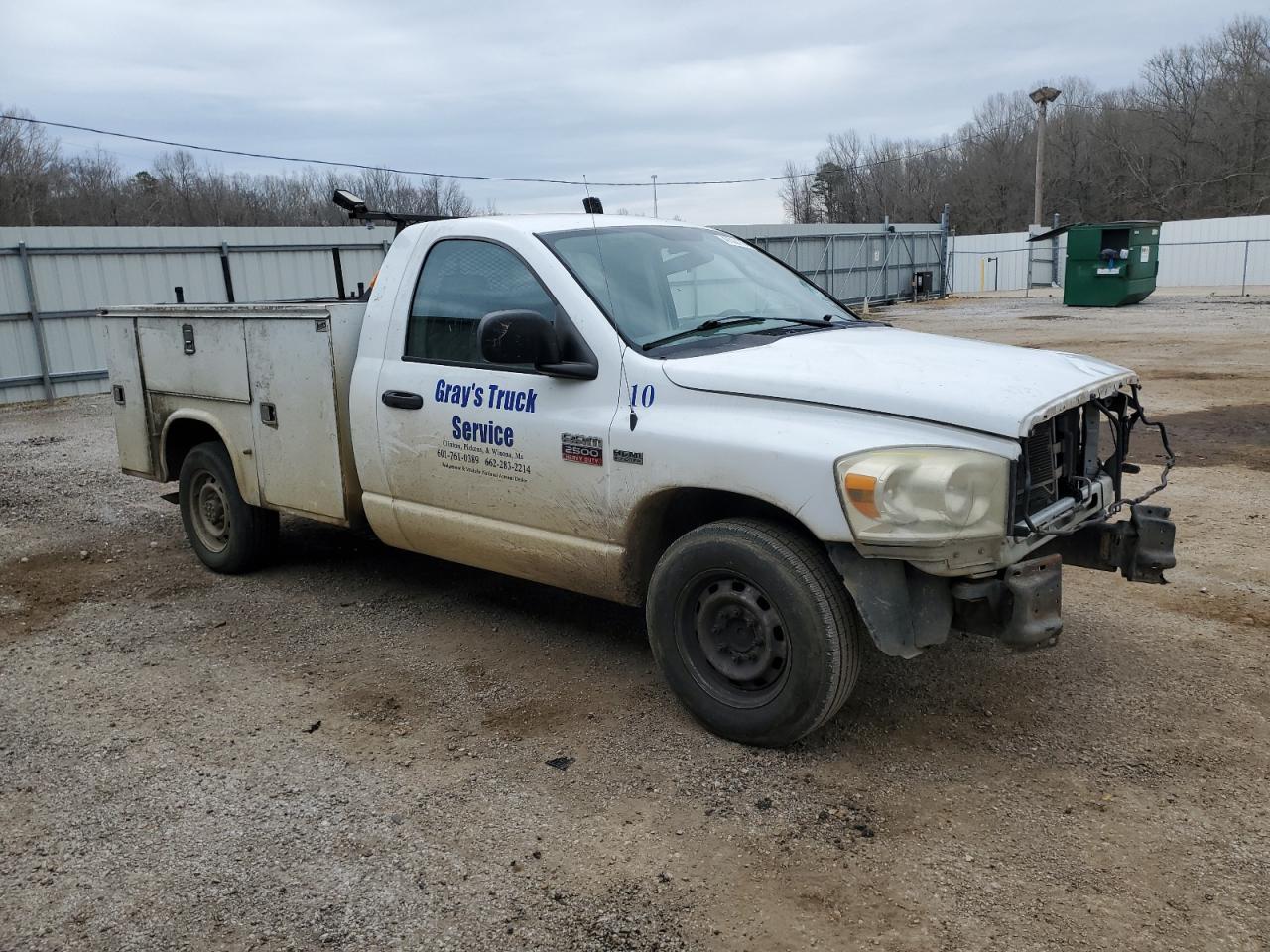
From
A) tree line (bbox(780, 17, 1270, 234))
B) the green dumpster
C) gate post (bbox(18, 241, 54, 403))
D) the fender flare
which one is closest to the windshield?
the fender flare

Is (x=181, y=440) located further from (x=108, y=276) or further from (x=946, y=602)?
(x=108, y=276)

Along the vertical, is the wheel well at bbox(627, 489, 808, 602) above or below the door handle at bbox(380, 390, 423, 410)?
below

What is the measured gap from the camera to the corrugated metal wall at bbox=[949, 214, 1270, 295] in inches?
1404

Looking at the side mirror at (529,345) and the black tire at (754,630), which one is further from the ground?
the side mirror at (529,345)

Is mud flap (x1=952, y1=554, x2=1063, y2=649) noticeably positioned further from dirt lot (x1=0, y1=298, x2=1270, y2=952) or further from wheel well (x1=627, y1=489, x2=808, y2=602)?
wheel well (x1=627, y1=489, x2=808, y2=602)

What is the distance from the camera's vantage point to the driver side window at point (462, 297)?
4.50m

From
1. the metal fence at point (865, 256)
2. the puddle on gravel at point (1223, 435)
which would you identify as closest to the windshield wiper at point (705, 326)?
the puddle on gravel at point (1223, 435)

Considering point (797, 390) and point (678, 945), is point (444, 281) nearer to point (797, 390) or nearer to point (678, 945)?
point (797, 390)

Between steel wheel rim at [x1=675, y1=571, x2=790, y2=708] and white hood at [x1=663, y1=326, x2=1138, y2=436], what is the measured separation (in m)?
0.71

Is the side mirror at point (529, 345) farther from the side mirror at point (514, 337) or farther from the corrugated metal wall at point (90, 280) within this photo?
the corrugated metal wall at point (90, 280)

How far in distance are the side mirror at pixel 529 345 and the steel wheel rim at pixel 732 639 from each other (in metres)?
0.99

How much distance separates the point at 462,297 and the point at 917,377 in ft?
7.00

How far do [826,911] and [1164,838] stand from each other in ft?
3.66

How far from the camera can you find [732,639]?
12.5ft
